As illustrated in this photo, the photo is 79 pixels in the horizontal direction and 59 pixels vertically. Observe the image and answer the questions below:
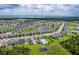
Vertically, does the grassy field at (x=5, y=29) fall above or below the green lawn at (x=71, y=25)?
below

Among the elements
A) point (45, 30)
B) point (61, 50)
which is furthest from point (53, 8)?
point (61, 50)

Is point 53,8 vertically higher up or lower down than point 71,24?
higher up

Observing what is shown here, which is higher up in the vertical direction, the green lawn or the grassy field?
the green lawn

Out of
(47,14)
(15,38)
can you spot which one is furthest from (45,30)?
(15,38)

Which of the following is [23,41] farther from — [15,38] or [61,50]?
[61,50]
